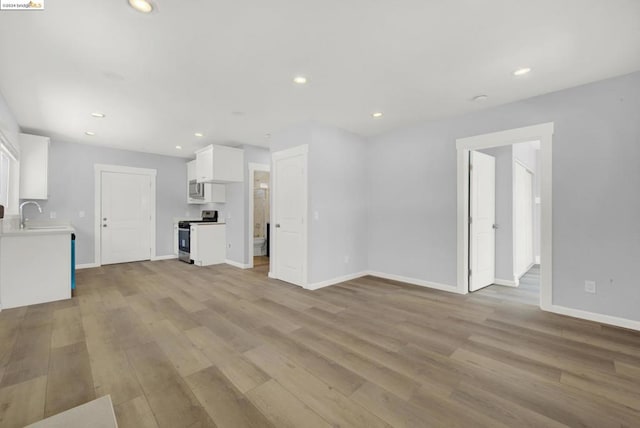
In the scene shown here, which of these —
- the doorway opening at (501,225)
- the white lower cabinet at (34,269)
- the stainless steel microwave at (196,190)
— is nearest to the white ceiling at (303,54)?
the doorway opening at (501,225)

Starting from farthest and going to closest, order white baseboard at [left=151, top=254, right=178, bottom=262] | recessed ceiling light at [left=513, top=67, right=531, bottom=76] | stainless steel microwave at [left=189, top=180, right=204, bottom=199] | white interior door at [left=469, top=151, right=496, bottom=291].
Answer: white baseboard at [left=151, top=254, right=178, bottom=262] < stainless steel microwave at [left=189, top=180, right=204, bottom=199] < white interior door at [left=469, top=151, right=496, bottom=291] < recessed ceiling light at [left=513, top=67, right=531, bottom=76]

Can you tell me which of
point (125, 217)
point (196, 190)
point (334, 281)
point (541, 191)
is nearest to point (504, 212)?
point (541, 191)

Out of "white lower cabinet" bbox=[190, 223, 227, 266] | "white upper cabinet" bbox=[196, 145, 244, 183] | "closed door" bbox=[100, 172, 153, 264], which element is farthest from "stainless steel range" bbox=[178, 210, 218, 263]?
"white upper cabinet" bbox=[196, 145, 244, 183]

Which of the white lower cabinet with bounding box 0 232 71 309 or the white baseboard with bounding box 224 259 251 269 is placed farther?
the white baseboard with bounding box 224 259 251 269

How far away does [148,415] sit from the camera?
5.14 ft

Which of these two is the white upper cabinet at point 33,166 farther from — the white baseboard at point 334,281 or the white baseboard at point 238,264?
the white baseboard at point 334,281

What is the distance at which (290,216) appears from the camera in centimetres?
451

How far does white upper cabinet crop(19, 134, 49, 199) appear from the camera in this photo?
445 cm

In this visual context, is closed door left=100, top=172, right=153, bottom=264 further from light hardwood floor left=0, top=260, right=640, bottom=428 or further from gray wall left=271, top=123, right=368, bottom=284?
gray wall left=271, top=123, right=368, bottom=284

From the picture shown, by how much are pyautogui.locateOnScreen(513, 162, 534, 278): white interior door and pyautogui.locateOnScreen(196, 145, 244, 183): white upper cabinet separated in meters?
5.09

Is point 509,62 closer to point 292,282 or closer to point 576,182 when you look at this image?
point 576,182

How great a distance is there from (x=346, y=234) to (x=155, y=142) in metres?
4.23

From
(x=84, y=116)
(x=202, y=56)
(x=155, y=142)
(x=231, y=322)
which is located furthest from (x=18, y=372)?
(x=155, y=142)

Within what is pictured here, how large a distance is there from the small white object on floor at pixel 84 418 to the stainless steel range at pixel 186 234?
5.18 m
